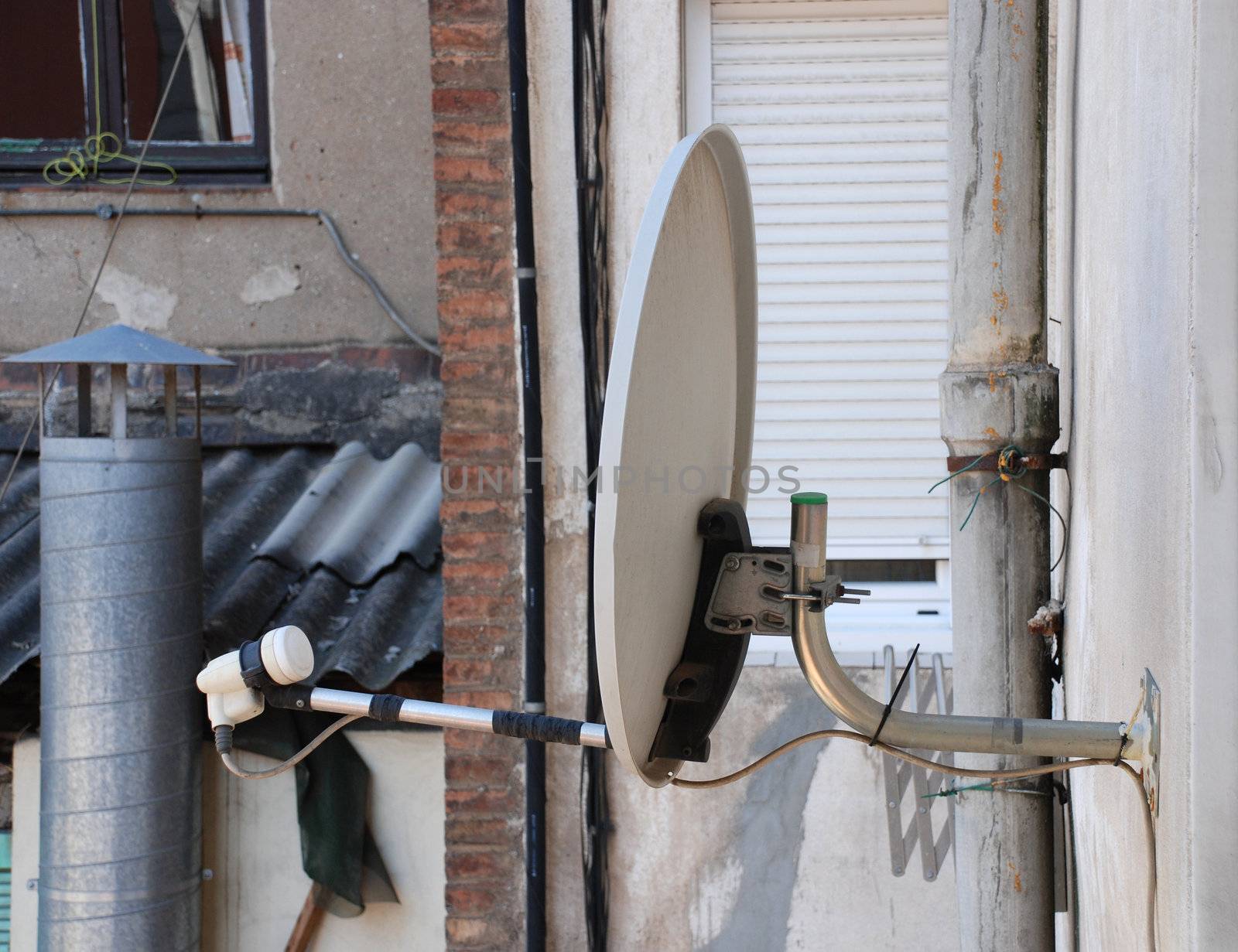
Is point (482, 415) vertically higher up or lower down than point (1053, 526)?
higher up

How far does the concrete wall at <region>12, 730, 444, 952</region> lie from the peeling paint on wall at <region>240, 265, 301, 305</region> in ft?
5.65

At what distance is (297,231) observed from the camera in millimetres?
4324

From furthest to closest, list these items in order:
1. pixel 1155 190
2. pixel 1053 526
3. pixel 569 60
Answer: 1. pixel 569 60
2. pixel 1053 526
3. pixel 1155 190

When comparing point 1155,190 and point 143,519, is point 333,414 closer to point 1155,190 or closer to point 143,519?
point 143,519

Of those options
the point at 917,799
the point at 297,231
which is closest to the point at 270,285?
the point at 297,231

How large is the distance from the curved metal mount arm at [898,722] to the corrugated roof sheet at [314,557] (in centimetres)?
204

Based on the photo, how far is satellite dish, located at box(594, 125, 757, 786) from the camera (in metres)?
1.04

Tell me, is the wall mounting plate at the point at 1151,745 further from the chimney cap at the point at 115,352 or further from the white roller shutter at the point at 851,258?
the chimney cap at the point at 115,352

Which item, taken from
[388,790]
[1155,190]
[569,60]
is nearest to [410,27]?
[569,60]

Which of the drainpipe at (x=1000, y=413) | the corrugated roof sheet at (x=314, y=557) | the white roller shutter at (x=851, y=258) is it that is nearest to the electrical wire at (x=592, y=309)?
the white roller shutter at (x=851, y=258)

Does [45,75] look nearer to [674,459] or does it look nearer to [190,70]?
[190,70]

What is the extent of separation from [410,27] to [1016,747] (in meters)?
3.78

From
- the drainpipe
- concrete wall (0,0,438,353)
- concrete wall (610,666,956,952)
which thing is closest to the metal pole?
the drainpipe

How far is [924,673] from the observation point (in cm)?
312
